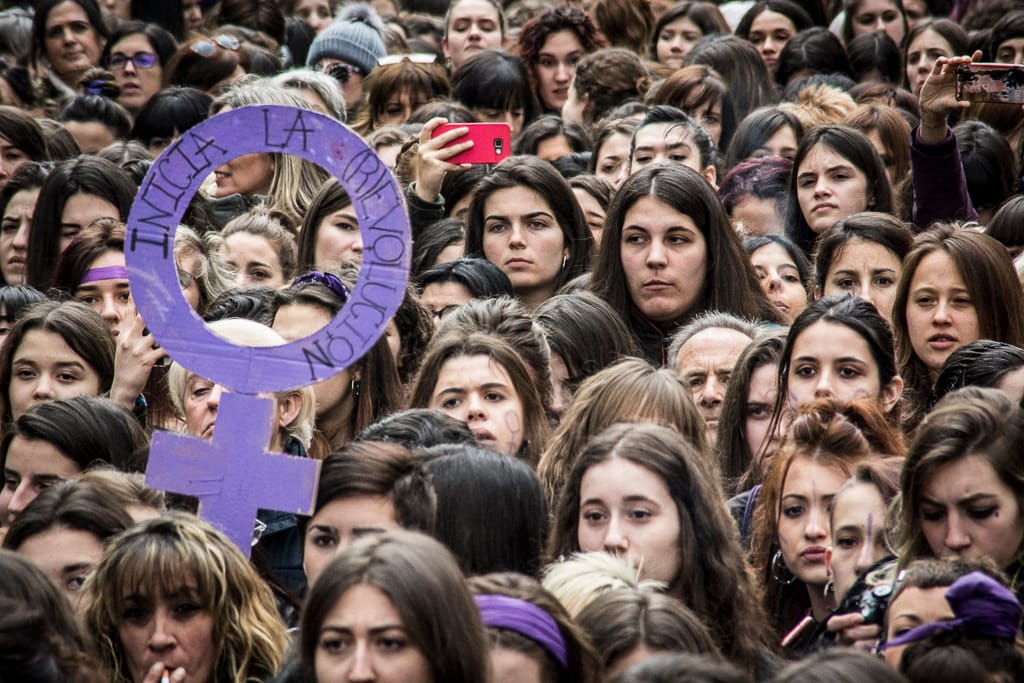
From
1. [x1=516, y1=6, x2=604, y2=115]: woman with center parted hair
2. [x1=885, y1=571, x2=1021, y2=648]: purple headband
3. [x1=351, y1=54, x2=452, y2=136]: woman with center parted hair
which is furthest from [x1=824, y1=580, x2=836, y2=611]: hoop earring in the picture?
[x1=516, y1=6, x2=604, y2=115]: woman with center parted hair

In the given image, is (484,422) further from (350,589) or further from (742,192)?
(742,192)

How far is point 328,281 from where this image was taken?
22.0ft

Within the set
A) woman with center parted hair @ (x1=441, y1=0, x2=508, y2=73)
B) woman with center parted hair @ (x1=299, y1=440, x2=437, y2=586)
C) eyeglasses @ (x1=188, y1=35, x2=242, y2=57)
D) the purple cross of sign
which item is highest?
woman with center parted hair @ (x1=441, y1=0, x2=508, y2=73)

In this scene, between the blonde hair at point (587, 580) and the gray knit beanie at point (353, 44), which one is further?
the gray knit beanie at point (353, 44)

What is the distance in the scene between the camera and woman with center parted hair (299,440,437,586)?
188 inches

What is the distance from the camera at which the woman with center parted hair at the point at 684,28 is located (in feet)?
38.4

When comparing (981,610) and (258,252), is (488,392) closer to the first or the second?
(258,252)

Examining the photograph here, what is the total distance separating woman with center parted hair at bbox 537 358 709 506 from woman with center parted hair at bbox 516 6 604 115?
5441mm

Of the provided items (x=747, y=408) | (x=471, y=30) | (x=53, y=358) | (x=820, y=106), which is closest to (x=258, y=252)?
(x=53, y=358)

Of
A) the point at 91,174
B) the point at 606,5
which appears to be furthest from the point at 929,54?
the point at 91,174

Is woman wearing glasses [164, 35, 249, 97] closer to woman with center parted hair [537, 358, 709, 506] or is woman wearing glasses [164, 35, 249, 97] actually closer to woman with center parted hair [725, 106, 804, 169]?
woman with center parted hair [725, 106, 804, 169]

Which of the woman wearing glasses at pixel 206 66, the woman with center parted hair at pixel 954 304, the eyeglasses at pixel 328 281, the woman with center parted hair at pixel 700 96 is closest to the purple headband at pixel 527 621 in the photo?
the eyeglasses at pixel 328 281

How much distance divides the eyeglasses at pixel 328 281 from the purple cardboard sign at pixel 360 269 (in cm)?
197

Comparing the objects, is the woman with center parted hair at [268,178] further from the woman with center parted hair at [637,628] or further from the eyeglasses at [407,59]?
the woman with center parted hair at [637,628]
